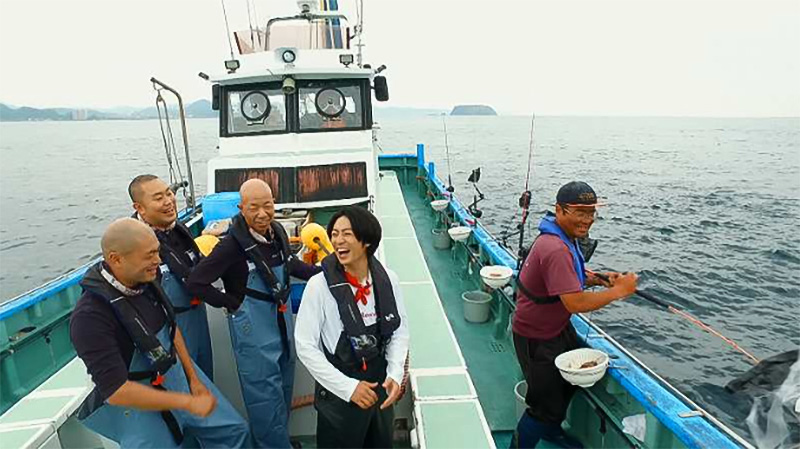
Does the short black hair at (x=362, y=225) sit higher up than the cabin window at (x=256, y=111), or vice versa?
the cabin window at (x=256, y=111)

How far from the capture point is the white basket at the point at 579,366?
114 inches

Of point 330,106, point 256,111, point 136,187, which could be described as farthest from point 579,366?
point 256,111

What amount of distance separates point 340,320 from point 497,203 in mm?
18523

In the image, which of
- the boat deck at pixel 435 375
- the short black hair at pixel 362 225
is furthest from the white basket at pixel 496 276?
the short black hair at pixel 362 225

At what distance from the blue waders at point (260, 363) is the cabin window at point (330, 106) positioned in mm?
3065

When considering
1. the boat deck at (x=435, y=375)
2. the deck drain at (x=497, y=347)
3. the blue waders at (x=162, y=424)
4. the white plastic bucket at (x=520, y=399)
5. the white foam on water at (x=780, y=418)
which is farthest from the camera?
the deck drain at (x=497, y=347)

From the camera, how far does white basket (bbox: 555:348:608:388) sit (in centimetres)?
290

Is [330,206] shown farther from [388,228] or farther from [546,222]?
[546,222]

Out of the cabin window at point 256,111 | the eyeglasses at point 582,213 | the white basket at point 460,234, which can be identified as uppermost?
the cabin window at point 256,111

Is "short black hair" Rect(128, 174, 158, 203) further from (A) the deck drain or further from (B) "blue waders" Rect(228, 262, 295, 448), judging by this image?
(A) the deck drain

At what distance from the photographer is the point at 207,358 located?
3.00 metres

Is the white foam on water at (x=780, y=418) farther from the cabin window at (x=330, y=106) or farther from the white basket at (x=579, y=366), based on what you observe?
the cabin window at (x=330, y=106)

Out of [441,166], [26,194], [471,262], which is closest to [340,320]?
[471,262]

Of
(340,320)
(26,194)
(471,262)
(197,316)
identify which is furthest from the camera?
(26,194)
